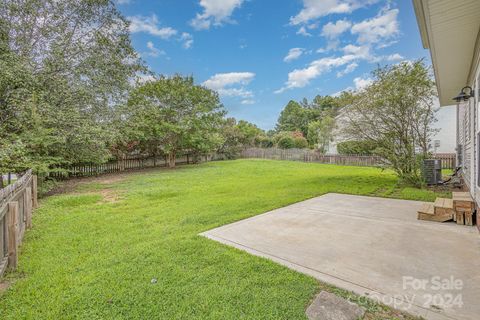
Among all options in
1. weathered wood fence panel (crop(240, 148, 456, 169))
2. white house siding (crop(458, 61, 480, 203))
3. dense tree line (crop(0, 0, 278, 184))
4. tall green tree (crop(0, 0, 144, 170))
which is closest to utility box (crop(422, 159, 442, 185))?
white house siding (crop(458, 61, 480, 203))

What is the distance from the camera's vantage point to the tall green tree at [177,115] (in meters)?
14.2

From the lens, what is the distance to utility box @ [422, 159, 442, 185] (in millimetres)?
7328

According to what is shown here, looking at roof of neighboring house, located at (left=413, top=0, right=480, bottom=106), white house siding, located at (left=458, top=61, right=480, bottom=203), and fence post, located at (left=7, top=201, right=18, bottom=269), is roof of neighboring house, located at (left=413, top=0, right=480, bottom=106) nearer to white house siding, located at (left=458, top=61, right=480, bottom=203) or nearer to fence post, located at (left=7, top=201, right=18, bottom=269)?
white house siding, located at (left=458, top=61, right=480, bottom=203)

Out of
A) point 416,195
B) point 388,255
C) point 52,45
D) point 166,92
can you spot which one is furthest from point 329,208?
point 166,92

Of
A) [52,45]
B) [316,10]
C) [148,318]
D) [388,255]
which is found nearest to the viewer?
[148,318]

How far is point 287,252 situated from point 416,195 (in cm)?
518

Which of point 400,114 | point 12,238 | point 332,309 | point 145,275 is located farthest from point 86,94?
point 400,114

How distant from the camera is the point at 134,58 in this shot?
10180 mm

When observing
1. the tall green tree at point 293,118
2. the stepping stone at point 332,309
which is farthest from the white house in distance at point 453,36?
the tall green tree at point 293,118

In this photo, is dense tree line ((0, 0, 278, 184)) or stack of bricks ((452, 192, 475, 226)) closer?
stack of bricks ((452, 192, 475, 226))

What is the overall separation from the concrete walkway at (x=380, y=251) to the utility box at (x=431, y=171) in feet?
10.6

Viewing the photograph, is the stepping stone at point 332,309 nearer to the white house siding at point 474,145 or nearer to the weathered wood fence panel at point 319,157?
the white house siding at point 474,145

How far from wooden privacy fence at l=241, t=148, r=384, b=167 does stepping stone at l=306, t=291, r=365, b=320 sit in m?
12.2

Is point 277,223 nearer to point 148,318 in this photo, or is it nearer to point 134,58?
point 148,318
